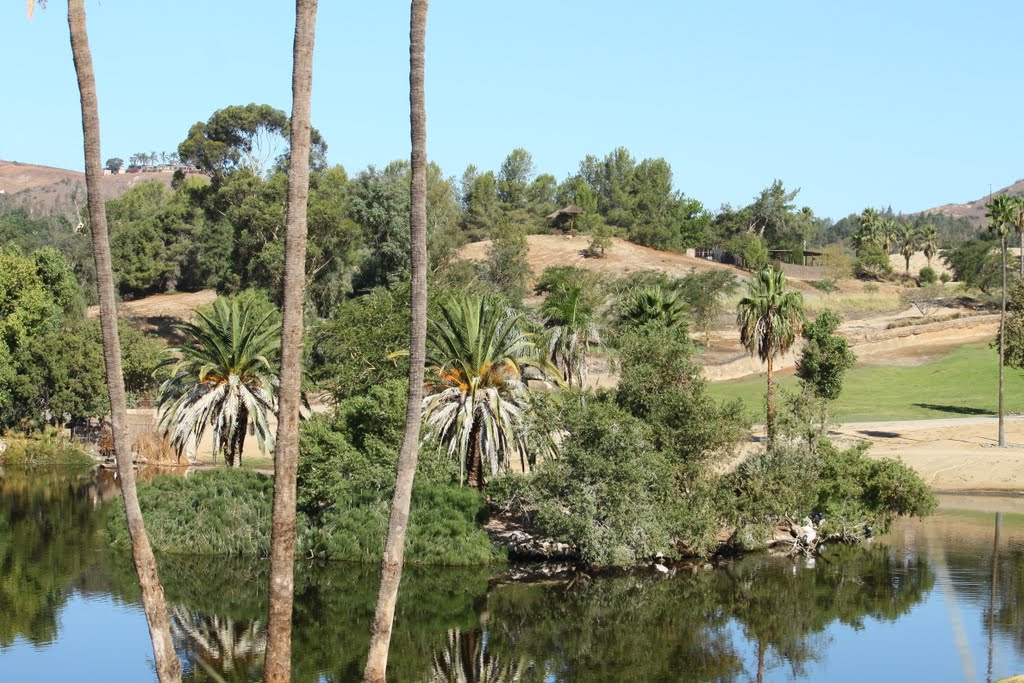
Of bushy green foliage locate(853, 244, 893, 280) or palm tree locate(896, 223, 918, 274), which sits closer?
bushy green foliage locate(853, 244, 893, 280)

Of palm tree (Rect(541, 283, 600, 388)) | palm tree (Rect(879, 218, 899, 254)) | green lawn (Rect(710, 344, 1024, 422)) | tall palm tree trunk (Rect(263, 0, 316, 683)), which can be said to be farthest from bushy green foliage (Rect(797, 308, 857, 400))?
palm tree (Rect(879, 218, 899, 254))

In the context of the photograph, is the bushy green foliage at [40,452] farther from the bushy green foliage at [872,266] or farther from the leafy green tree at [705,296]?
the bushy green foliage at [872,266]

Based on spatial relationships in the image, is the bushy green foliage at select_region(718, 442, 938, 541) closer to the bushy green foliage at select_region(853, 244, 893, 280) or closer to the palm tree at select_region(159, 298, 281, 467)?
the palm tree at select_region(159, 298, 281, 467)

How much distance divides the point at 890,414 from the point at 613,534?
34386 millimetres

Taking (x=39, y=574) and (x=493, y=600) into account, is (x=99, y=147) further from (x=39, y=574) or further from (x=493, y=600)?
(x=39, y=574)

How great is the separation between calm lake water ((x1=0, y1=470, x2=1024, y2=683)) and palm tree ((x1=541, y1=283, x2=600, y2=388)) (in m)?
12.8

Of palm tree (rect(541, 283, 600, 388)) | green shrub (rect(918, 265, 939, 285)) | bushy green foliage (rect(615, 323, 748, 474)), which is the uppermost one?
green shrub (rect(918, 265, 939, 285))

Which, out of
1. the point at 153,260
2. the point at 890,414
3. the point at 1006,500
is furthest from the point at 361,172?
the point at 1006,500

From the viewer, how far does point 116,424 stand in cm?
1620

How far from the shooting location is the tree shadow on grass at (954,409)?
6053 cm

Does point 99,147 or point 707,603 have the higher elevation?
point 99,147

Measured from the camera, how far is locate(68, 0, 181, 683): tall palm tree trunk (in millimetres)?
15500

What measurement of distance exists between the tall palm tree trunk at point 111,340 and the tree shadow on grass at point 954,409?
5303 cm

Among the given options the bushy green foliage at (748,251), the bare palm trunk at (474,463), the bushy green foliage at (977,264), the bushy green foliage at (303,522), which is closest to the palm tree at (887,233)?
the bushy green foliage at (977,264)
